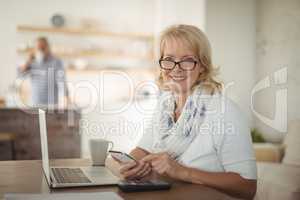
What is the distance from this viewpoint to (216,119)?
151 centimetres

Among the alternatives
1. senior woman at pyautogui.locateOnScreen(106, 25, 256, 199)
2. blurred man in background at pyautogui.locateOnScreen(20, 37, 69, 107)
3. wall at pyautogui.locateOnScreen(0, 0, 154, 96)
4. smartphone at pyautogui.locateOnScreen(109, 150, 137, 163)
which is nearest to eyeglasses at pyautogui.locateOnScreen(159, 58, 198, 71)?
senior woman at pyautogui.locateOnScreen(106, 25, 256, 199)

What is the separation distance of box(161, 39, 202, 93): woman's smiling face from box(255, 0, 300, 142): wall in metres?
2.20

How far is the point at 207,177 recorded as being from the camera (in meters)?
1.36

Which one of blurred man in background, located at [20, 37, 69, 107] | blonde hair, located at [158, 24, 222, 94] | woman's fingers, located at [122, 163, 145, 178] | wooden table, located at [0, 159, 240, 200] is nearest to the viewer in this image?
wooden table, located at [0, 159, 240, 200]

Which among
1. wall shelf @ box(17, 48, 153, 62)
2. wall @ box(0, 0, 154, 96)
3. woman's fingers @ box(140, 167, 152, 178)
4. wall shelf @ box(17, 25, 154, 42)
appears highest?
wall @ box(0, 0, 154, 96)

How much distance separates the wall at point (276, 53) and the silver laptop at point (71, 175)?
2508 mm

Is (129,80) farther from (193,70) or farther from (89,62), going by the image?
(193,70)

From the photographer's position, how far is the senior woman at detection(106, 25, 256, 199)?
4.53 ft

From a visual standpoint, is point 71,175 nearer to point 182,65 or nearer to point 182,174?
point 182,174

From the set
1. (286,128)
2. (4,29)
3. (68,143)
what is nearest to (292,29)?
(286,128)

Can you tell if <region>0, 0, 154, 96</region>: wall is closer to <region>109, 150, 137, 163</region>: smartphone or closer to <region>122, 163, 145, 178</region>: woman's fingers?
<region>109, 150, 137, 163</region>: smartphone

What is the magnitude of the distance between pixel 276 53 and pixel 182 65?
2561 millimetres

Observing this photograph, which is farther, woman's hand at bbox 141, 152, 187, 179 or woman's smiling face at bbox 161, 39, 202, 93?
woman's smiling face at bbox 161, 39, 202, 93

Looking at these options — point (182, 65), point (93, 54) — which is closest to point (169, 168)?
point (182, 65)
